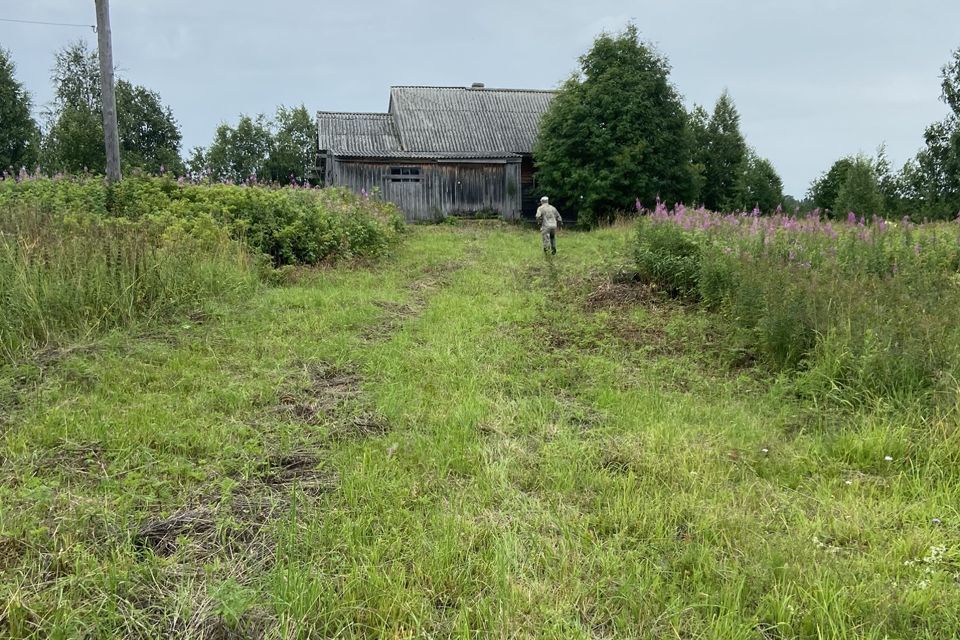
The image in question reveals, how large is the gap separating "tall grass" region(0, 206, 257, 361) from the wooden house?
16910mm

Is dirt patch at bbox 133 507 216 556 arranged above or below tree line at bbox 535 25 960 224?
below

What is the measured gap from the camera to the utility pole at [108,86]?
1032 centimetres

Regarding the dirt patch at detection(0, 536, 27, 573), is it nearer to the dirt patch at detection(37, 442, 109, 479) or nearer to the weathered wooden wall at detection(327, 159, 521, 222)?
the dirt patch at detection(37, 442, 109, 479)

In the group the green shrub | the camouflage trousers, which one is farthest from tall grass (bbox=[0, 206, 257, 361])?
the camouflage trousers

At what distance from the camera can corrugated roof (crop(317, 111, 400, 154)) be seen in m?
23.9

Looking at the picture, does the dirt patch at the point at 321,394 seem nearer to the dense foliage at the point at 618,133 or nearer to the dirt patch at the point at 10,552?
the dirt patch at the point at 10,552

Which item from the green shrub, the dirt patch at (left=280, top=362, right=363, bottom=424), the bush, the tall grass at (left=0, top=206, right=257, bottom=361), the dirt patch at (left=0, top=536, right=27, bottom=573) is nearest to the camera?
the dirt patch at (left=0, top=536, right=27, bottom=573)

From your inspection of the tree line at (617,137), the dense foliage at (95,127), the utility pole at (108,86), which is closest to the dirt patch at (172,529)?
the utility pole at (108,86)

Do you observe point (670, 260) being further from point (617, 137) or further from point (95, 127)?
point (95, 127)

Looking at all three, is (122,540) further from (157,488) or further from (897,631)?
(897,631)

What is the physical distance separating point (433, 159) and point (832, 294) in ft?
67.3

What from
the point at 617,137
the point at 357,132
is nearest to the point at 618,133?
the point at 617,137

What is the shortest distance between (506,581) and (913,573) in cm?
166

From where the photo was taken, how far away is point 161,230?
25.1ft
